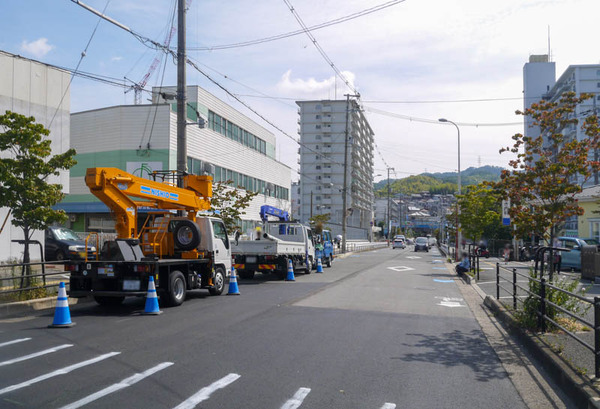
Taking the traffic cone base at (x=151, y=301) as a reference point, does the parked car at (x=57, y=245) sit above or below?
above

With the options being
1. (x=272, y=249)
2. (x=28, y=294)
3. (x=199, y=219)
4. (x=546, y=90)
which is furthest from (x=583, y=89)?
(x=28, y=294)

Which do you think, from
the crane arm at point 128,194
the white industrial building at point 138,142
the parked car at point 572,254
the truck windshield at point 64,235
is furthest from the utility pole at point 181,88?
the parked car at point 572,254

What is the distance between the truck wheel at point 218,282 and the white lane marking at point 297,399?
30.3 ft

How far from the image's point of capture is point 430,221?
5246 inches

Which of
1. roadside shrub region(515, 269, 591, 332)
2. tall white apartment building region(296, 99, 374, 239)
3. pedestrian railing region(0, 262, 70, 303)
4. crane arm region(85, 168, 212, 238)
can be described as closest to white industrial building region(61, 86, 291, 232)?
crane arm region(85, 168, 212, 238)

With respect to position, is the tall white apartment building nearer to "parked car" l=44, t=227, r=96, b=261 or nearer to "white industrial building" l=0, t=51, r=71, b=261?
"parked car" l=44, t=227, r=96, b=261

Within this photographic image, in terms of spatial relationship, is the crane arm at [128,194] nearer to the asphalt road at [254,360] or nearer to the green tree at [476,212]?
the asphalt road at [254,360]

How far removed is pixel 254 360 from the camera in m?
7.23

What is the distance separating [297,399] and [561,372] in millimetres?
3273

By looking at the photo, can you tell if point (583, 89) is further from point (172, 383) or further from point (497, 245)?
point (172, 383)

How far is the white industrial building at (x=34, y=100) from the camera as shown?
18.1 metres

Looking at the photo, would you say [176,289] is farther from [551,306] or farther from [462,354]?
[551,306]

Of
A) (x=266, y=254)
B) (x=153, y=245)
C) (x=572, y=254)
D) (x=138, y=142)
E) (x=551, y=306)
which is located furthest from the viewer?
(x=138, y=142)

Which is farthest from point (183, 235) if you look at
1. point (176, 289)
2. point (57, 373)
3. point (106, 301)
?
point (57, 373)
